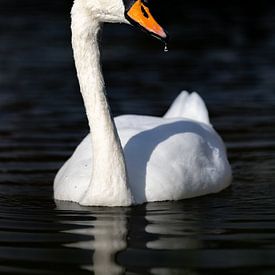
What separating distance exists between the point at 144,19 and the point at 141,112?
6.04 m

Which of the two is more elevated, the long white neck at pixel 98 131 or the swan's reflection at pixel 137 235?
the long white neck at pixel 98 131

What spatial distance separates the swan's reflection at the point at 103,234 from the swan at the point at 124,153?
0.11 m

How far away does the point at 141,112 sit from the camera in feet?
47.9

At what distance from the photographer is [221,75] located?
17.4 m

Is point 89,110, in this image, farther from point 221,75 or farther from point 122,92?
point 221,75

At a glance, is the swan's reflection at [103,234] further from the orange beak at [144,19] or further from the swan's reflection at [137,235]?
the orange beak at [144,19]

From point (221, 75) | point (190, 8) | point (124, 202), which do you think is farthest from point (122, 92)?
point (190, 8)

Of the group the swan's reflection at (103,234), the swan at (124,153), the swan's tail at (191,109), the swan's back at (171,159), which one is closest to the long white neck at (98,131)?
the swan at (124,153)

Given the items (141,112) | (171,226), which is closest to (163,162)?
(171,226)

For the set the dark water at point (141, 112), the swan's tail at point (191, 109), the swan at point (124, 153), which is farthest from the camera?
the swan's tail at point (191, 109)

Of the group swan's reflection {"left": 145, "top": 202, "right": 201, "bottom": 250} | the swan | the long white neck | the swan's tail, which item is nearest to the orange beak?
the swan

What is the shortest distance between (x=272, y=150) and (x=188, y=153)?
2.12m

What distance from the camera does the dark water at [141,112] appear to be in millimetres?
7590

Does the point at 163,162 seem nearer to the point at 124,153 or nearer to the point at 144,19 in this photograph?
the point at 124,153
